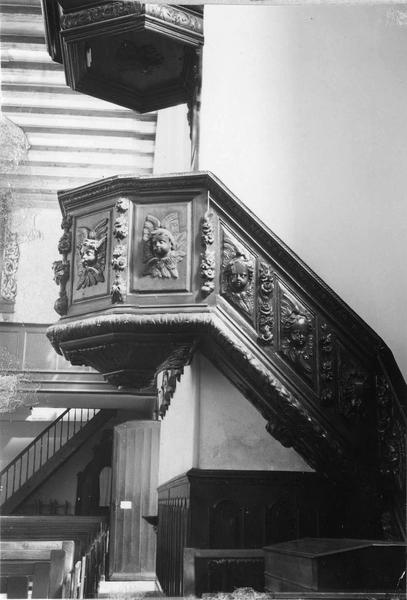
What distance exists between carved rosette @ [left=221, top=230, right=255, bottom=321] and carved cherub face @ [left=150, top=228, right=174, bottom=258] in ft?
1.12

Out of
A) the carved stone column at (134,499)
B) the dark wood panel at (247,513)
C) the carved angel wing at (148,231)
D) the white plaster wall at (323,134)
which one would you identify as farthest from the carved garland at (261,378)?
the carved stone column at (134,499)

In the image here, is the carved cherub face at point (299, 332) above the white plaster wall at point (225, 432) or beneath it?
above

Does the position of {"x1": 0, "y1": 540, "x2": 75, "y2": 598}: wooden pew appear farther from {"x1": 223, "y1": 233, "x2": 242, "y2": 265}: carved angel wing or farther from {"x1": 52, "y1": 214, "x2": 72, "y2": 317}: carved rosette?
{"x1": 223, "y1": 233, "x2": 242, "y2": 265}: carved angel wing

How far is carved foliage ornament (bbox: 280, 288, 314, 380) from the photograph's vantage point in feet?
14.1

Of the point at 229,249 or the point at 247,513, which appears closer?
the point at 229,249

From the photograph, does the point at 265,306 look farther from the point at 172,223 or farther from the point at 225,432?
the point at 225,432

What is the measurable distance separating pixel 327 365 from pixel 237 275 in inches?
30.3

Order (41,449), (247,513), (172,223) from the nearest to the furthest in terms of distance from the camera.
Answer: (172,223) → (247,513) → (41,449)

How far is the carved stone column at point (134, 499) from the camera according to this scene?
32.6ft

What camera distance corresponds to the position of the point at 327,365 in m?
4.34

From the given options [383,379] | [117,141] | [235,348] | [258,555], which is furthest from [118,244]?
[117,141]

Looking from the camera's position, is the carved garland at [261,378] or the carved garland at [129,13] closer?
the carved garland at [261,378]

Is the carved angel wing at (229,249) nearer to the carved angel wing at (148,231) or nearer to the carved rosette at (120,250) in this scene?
the carved angel wing at (148,231)

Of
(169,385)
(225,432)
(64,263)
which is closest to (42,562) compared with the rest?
(169,385)
